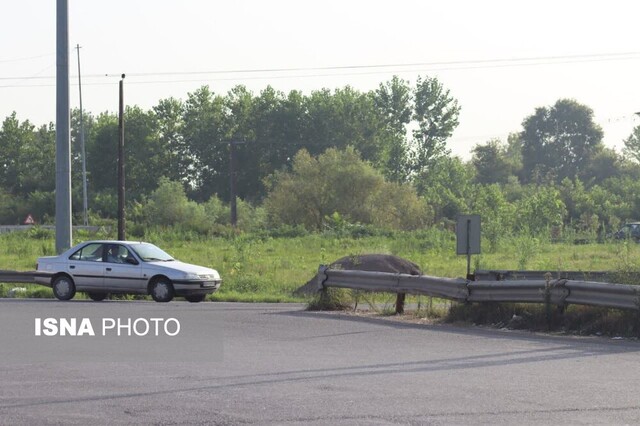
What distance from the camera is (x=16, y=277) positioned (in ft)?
105

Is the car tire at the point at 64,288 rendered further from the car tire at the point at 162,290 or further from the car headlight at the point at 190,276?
the car headlight at the point at 190,276

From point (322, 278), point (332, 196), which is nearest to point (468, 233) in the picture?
point (322, 278)

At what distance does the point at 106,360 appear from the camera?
15047 millimetres

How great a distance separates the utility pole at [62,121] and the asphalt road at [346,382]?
13.6m

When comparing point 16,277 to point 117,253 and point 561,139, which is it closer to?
point 117,253

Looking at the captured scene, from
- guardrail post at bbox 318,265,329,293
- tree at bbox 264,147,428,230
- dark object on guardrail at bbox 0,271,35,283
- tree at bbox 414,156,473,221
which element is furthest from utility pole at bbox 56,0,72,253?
tree at bbox 414,156,473,221

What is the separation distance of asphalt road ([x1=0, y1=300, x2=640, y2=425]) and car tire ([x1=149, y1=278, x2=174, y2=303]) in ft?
28.8

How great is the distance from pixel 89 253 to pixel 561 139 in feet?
451

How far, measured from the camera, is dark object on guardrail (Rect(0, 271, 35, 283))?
31.9 metres

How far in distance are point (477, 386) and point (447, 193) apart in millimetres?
105180

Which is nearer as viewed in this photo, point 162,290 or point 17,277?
point 162,290

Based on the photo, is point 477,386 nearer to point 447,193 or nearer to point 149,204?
point 149,204

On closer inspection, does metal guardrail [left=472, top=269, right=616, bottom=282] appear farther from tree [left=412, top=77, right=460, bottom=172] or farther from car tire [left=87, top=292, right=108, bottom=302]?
tree [left=412, top=77, right=460, bottom=172]

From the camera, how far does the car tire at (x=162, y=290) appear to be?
28469 millimetres
